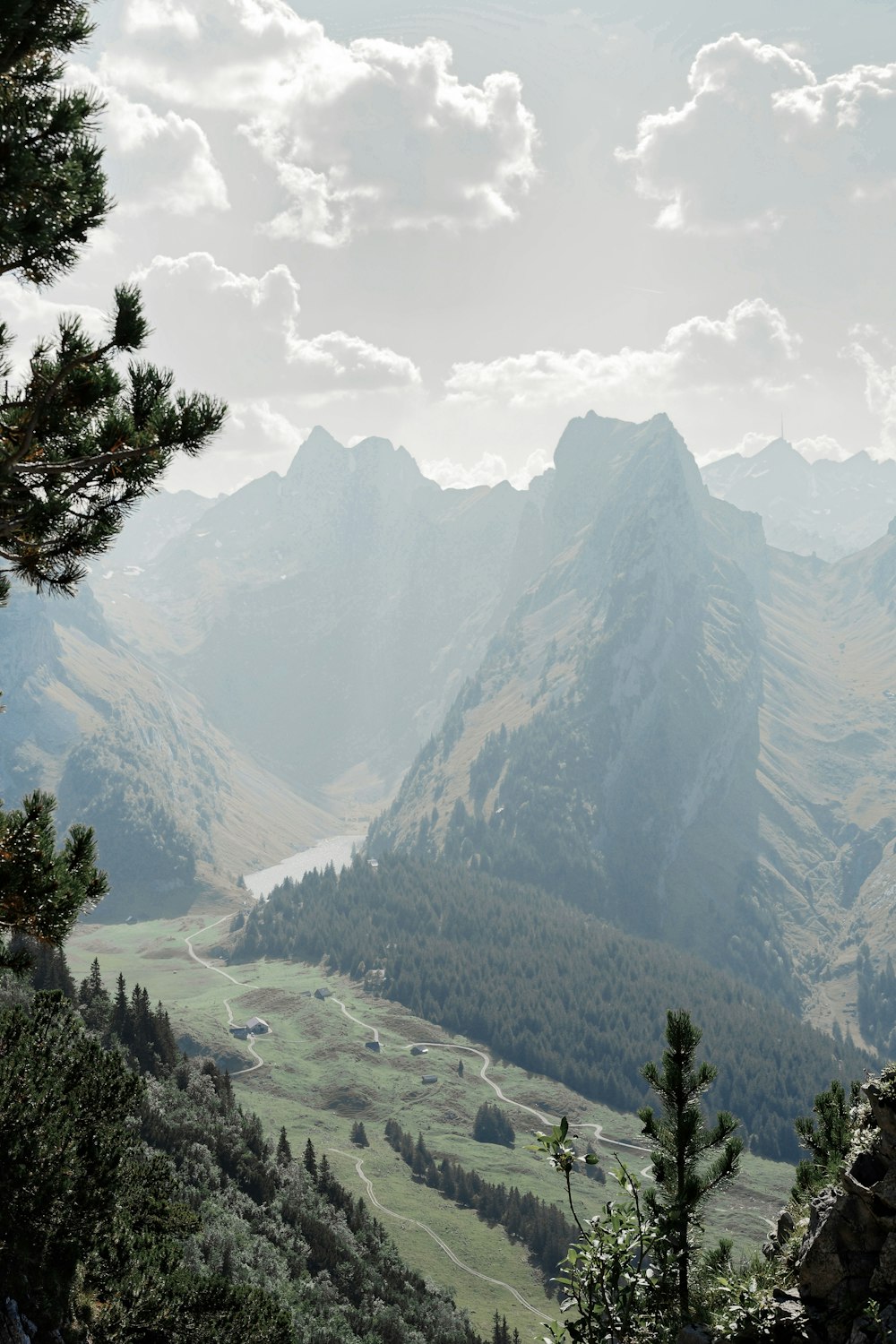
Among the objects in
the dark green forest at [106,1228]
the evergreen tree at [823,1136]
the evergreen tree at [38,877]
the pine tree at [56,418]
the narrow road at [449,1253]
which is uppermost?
the pine tree at [56,418]

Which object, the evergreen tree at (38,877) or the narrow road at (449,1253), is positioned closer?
the evergreen tree at (38,877)

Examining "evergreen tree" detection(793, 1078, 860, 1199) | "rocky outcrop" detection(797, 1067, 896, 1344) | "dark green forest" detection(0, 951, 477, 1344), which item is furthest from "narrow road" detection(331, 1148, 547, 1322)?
"rocky outcrop" detection(797, 1067, 896, 1344)

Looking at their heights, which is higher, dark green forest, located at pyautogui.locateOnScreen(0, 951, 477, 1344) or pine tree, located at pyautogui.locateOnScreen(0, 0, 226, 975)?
pine tree, located at pyautogui.locateOnScreen(0, 0, 226, 975)

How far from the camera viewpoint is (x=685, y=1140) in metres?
21.1

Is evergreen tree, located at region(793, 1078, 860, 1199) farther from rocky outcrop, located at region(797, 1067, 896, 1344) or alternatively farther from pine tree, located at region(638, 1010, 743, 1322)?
pine tree, located at region(638, 1010, 743, 1322)

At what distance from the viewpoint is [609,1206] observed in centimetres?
1802

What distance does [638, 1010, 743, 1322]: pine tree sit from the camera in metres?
20.4

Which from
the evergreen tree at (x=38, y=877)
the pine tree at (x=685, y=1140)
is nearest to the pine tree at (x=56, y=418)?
the evergreen tree at (x=38, y=877)

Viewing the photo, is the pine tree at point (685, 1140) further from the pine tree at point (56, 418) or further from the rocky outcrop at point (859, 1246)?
the pine tree at point (56, 418)

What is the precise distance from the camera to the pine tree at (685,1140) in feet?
67.1

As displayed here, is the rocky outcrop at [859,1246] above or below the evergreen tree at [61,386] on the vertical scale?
below

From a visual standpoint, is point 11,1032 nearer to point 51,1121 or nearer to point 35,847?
point 51,1121

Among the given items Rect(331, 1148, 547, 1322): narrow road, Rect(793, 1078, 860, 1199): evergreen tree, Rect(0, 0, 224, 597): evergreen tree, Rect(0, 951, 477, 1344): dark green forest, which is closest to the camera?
Rect(0, 0, 224, 597): evergreen tree

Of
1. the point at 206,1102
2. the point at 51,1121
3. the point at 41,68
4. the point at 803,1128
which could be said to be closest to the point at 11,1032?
the point at 51,1121
